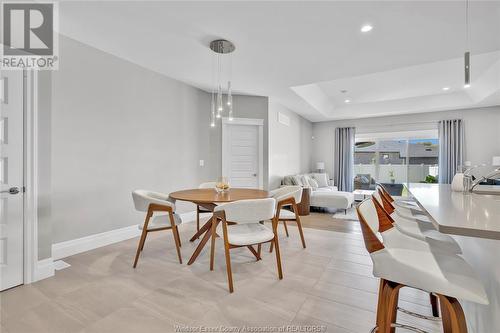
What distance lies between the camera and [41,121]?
7.34 ft

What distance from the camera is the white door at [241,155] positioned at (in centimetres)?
485

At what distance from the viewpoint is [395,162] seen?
22.9 feet

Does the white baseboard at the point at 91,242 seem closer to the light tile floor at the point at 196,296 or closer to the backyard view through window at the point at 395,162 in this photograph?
the light tile floor at the point at 196,296

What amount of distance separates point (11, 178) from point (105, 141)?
115cm

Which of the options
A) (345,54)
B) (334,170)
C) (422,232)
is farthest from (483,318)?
(334,170)

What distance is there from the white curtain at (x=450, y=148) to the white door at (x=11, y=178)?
8.14 metres

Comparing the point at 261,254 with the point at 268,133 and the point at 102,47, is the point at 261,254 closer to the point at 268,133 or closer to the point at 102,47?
the point at 268,133

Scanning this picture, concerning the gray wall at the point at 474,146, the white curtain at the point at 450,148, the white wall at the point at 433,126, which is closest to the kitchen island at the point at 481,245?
the gray wall at the point at 474,146

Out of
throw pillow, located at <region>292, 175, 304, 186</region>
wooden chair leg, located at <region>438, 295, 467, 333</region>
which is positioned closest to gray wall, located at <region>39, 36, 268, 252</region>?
throw pillow, located at <region>292, 175, 304, 186</region>

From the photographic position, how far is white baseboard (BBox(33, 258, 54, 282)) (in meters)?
2.16

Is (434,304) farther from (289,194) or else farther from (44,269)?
(44,269)

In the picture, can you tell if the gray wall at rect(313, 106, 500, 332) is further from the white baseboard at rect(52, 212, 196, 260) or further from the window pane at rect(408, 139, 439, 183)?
the white baseboard at rect(52, 212, 196, 260)
